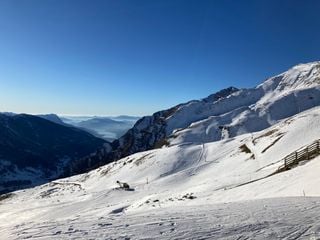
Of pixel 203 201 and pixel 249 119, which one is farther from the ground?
pixel 249 119

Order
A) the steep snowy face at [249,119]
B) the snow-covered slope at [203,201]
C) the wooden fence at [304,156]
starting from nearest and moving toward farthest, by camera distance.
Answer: the snow-covered slope at [203,201] → the wooden fence at [304,156] → the steep snowy face at [249,119]

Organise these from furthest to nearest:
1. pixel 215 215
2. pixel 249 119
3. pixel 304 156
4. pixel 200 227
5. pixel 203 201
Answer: pixel 249 119 < pixel 304 156 < pixel 203 201 < pixel 215 215 < pixel 200 227

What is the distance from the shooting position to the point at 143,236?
1163 centimetres

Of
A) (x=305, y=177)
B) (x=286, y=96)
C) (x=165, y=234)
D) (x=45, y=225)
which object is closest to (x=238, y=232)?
(x=165, y=234)

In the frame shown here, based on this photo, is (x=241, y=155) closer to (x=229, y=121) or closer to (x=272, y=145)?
(x=272, y=145)

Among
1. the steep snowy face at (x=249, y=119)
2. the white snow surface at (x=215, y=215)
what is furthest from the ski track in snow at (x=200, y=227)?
the steep snowy face at (x=249, y=119)

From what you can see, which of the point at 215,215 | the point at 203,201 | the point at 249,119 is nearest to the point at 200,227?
the point at 215,215

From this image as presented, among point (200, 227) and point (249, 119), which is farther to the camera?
point (249, 119)

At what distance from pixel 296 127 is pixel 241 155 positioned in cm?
1054

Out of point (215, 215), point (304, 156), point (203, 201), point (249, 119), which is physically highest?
point (249, 119)

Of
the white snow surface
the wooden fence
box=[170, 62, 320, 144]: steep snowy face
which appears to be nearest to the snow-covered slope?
the white snow surface

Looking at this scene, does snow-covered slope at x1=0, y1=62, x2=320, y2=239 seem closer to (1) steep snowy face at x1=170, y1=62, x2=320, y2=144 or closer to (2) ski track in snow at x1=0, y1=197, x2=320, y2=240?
→ (2) ski track in snow at x1=0, y1=197, x2=320, y2=240

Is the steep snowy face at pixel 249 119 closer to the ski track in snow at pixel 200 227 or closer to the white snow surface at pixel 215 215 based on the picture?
the white snow surface at pixel 215 215

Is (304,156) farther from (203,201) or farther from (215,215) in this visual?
(215,215)
